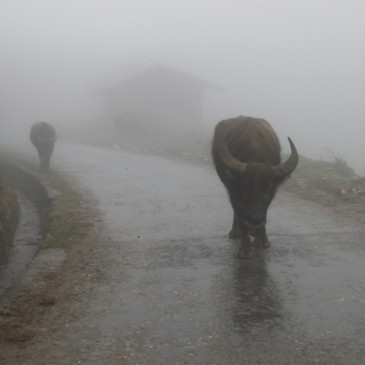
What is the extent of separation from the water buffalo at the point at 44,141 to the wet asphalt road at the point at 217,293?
6.14m

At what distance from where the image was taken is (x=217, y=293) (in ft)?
21.1

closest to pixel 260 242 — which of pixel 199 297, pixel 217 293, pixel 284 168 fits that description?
pixel 284 168

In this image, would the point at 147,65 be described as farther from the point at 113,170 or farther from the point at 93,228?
the point at 93,228

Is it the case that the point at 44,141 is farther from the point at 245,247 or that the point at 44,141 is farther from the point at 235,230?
the point at 245,247

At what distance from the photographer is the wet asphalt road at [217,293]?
4.95m

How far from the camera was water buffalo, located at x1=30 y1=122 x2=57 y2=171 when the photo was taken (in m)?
17.3

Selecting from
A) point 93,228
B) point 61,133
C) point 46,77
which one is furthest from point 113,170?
point 46,77

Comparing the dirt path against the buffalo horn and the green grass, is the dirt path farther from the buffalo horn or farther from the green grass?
the buffalo horn

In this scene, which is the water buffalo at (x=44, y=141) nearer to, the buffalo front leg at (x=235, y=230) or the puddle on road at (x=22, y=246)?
the puddle on road at (x=22, y=246)

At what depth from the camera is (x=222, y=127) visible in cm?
923

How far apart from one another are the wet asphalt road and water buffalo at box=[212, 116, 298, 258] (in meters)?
0.46

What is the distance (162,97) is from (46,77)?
34.3 m

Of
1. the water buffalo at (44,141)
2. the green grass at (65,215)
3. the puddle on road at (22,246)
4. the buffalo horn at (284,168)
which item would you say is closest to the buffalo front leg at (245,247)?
the buffalo horn at (284,168)

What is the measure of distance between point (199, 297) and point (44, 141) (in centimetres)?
1220
